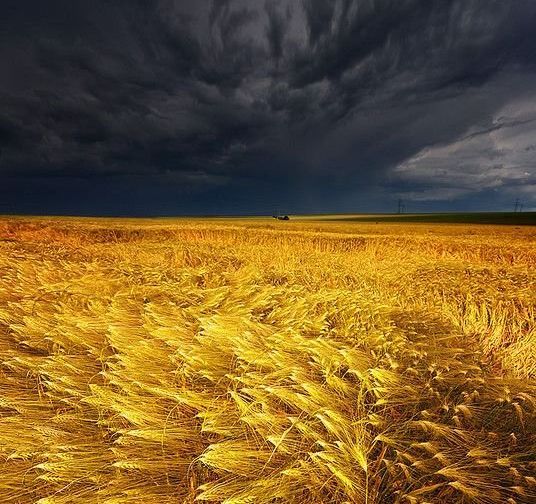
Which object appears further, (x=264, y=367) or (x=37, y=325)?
(x=37, y=325)

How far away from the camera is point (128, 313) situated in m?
2.96

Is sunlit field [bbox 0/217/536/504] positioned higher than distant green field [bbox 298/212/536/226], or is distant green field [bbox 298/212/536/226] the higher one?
distant green field [bbox 298/212/536/226]

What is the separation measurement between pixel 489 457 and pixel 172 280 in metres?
3.94

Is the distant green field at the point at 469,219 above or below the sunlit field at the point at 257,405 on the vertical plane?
above

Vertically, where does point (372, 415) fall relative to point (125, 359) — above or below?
below

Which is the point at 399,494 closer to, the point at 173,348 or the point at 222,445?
the point at 222,445

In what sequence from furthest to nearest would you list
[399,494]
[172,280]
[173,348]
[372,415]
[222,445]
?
[172,280], [173,348], [372,415], [222,445], [399,494]

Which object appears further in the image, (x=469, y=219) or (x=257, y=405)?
(x=469, y=219)

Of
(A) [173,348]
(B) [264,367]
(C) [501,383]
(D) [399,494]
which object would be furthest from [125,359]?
(C) [501,383]

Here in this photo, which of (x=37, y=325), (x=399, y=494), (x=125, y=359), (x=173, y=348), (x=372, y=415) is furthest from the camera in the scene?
(x=37, y=325)

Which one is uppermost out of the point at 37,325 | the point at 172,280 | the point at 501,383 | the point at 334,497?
the point at 172,280

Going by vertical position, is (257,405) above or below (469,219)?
below

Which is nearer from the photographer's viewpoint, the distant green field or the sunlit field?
the sunlit field

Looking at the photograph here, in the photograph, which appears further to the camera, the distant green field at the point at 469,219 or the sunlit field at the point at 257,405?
the distant green field at the point at 469,219
